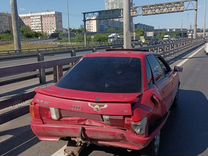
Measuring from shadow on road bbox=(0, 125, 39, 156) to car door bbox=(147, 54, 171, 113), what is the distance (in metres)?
2.18

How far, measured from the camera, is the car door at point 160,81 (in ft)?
17.0

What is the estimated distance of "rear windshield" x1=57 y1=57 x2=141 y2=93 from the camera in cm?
453

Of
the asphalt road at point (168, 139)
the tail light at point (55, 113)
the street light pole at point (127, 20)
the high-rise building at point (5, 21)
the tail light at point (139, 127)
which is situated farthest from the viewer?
the high-rise building at point (5, 21)

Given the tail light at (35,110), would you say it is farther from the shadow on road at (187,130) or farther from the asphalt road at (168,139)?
the shadow on road at (187,130)

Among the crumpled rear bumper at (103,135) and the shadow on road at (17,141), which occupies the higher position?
the crumpled rear bumper at (103,135)

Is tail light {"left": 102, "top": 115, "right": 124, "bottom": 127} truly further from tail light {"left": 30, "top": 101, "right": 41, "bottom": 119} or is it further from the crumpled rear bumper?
tail light {"left": 30, "top": 101, "right": 41, "bottom": 119}

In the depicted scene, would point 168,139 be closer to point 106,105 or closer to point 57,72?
point 106,105

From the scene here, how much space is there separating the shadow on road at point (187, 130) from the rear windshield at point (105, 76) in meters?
1.23

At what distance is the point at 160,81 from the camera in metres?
5.45

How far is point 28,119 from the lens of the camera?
22.1 ft

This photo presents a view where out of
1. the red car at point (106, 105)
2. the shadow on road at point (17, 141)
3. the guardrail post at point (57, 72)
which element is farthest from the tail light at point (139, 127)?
the guardrail post at point (57, 72)

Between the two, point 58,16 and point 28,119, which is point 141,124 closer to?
point 28,119

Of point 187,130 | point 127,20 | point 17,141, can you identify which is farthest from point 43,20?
point 17,141

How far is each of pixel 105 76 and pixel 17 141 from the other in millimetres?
1929
